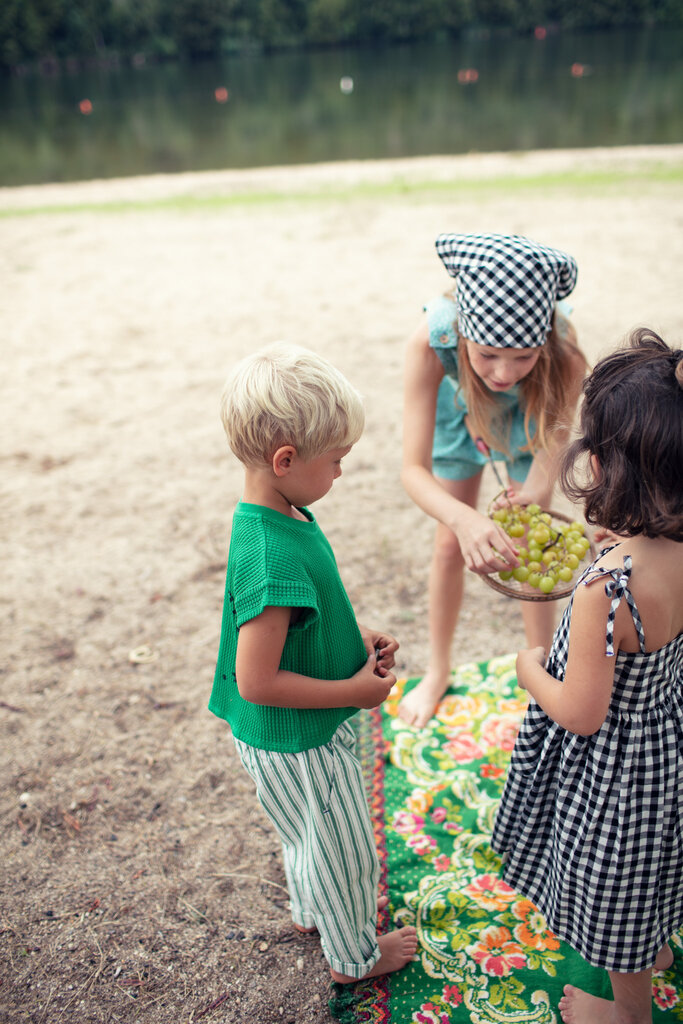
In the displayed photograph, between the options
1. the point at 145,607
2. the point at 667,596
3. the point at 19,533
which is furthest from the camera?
the point at 19,533

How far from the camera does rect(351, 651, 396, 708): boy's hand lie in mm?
1639

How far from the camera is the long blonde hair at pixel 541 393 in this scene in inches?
88.3

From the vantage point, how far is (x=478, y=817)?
2.44m

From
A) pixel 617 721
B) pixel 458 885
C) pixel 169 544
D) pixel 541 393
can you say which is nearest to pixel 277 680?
pixel 617 721

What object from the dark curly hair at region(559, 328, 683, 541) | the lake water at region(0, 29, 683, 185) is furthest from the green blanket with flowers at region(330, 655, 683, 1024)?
the lake water at region(0, 29, 683, 185)

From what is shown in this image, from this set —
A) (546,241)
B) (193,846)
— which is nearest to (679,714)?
(193,846)

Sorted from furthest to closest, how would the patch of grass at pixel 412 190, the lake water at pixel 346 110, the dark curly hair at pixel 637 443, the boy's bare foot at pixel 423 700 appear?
the lake water at pixel 346 110 → the patch of grass at pixel 412 190 → the boy's bare foot at pixel 423 700 → the dark curly hair at pixel 637 443

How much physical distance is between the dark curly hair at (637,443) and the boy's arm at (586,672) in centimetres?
16

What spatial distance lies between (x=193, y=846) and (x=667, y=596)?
5.57ft

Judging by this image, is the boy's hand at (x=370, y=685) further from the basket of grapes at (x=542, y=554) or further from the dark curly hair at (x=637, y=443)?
the dark curly hair at (x=637, y=443)

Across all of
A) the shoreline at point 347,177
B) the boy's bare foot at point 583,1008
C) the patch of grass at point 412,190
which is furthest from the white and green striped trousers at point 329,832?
the shoreline at point 347,177

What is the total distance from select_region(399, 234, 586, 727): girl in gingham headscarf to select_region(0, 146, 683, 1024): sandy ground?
0.35 meters

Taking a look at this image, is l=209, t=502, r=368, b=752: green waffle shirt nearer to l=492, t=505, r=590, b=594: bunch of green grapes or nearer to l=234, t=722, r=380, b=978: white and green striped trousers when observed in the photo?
l=234, t=722, r=380, b=978: white and green striped trousers

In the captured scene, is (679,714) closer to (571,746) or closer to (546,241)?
(571,746)
